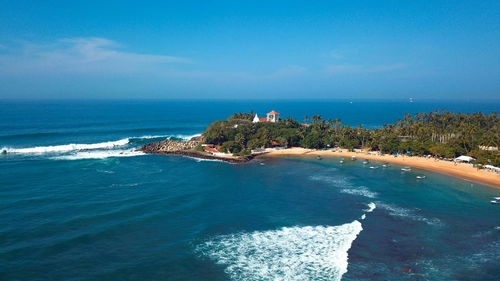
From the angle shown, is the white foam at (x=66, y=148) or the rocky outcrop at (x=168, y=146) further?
the rocky outcrop at (x=168, y=146)

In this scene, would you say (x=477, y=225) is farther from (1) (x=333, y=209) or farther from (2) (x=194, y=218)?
(2) (x=194, y=218)

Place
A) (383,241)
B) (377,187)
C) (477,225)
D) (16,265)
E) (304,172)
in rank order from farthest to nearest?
(304,172) → (377,187) → (477,225) → (383,241) → (16,265)

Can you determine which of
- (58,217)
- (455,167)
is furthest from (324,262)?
(455,167)

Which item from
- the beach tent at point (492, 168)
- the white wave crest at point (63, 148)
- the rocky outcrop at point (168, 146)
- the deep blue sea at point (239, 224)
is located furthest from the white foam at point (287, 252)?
the white wave crest at point (63, 148)

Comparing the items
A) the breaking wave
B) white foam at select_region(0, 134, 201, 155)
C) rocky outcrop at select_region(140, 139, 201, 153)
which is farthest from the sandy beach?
white foam at select_region(0, 134, 201, 155)

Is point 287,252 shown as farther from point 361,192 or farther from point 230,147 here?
point 230,147

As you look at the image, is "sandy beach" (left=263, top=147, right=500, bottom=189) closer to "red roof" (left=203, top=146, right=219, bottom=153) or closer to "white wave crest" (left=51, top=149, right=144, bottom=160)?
"red roof" (left=203, top=146, right=219, bottom=153)

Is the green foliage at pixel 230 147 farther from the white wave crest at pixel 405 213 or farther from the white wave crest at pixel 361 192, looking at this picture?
the white wave crest at pixel 405 213
